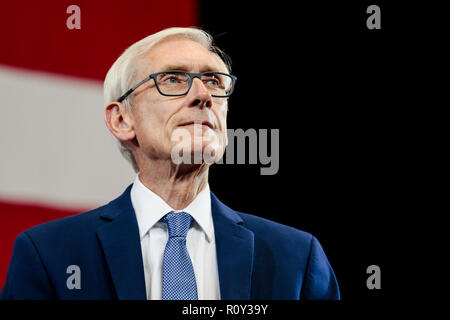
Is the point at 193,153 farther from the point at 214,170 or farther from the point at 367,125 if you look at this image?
the point at 367,125

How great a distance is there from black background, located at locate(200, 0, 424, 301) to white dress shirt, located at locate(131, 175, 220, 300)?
633 millimetres

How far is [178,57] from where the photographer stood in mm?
1605

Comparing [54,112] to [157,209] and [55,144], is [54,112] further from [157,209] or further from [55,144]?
[157,209]

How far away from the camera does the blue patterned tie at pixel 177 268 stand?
1327mm

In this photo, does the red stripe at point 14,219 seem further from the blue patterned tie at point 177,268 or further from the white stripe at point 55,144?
the blue patterned tie at point 177,268

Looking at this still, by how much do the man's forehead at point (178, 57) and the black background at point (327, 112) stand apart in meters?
0.42

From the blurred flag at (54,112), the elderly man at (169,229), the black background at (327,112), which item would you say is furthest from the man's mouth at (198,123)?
the blurred flag at (54,112)

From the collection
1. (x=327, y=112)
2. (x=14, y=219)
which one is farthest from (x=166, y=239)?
(x=327, y=112)

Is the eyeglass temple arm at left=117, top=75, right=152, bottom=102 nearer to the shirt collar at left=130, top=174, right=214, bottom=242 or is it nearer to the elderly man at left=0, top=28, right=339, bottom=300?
the elderly man at left=0, top=28, right=339, bottom=300

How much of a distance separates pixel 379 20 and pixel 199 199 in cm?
93

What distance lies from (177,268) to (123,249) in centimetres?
13

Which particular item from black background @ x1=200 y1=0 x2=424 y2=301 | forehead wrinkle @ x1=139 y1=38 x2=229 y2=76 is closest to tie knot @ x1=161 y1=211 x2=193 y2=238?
forehead wrinkle @ x1=139 y1=38 x2=229 y2=76

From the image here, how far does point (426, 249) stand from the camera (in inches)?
81.4

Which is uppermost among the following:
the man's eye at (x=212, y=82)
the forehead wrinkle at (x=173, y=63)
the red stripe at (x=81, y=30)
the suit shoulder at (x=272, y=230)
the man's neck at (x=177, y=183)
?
the red stripe at (x=81, y=30)
